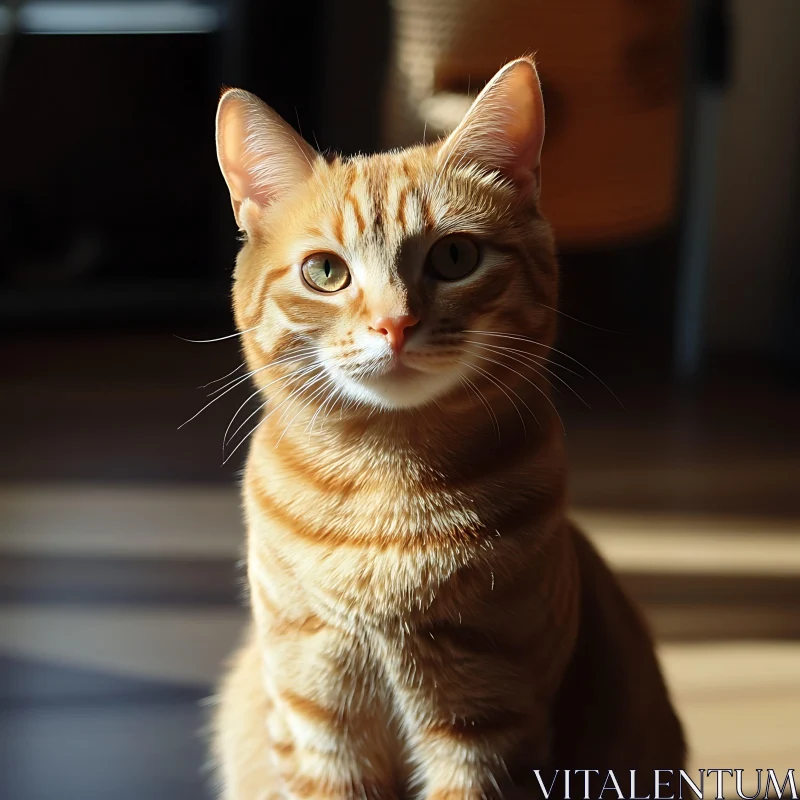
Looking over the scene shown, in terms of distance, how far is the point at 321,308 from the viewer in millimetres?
812

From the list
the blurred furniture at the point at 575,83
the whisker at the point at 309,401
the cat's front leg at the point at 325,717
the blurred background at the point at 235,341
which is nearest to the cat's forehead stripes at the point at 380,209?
the whisker at the point at 309,401

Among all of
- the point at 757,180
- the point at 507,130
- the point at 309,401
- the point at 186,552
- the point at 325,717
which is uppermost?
the point at 507,130

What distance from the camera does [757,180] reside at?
8.00 feet

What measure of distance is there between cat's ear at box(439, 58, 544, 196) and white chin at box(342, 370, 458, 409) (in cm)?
19

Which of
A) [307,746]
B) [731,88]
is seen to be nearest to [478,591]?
[307,746]

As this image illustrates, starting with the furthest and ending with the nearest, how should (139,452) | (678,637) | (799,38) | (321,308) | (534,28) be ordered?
(799,38), (139,452), (534,28), (678,637), (321,308)

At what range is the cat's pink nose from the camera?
76cm

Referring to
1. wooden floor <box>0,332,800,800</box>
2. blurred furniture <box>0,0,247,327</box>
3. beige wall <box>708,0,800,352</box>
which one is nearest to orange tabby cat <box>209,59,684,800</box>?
wooden floor <box>0,332,800,800</box>

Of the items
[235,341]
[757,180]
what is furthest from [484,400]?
[757,180]

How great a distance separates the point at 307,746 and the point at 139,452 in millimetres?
1199

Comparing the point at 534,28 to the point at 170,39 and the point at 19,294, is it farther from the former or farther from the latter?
the point at 19,294

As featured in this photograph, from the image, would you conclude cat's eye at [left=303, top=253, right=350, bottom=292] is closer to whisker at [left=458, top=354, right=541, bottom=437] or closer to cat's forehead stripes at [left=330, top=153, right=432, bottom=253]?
cat's forehead stripes at [left=330, top=153, right=432, bottom=253]

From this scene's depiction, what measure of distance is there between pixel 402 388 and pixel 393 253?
0.34 feet

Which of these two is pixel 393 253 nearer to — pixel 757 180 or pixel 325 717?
pixel 325 717
